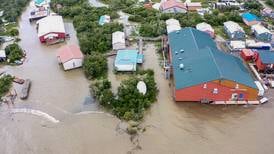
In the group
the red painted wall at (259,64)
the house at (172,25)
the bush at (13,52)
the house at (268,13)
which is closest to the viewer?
the red painted wall at (259,64)

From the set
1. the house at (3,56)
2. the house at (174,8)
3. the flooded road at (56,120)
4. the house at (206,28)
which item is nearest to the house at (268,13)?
the house at (206,28)


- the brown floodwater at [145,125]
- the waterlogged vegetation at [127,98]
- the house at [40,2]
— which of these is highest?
the house at [40,2]

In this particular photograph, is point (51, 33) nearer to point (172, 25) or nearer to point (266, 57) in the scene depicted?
point (172, 25)

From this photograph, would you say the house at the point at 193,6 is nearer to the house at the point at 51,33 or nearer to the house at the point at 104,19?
the house at the point at 104,19

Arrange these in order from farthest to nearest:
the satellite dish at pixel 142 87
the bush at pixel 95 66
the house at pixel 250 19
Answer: the house at pixel 250 19
the bush at pixel 95 66
the satellite dish at pixel 142 87

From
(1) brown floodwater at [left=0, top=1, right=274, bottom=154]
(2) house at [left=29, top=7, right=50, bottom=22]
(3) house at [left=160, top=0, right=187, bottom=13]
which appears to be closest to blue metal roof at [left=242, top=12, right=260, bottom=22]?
(3) house at [left=160, top=0, right=187, bottom=13]

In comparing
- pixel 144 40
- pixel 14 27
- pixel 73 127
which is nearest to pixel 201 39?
pixel 144 40

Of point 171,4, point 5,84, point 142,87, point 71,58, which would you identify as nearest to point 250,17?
point 171,4

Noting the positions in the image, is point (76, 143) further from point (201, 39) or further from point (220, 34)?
point (220, 34)
